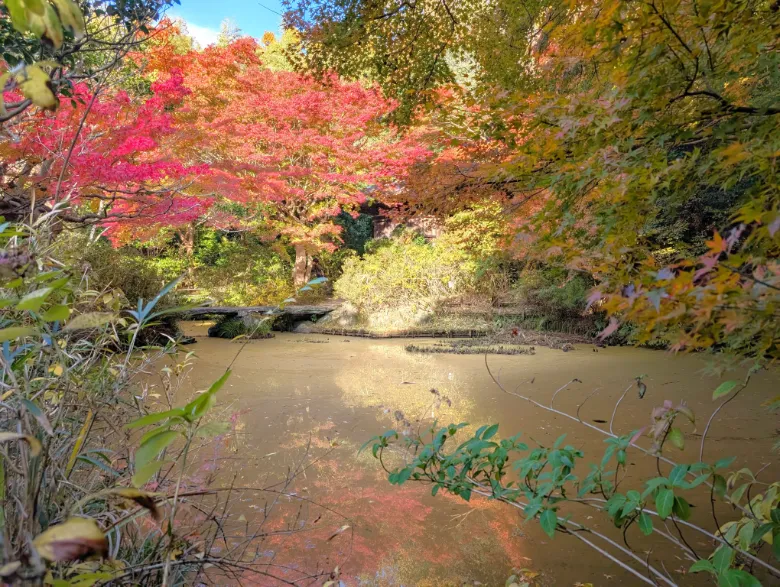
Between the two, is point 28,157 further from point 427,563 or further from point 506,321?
point 506,321

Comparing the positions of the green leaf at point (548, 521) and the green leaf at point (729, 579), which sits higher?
the green leaf at point (548, 521)

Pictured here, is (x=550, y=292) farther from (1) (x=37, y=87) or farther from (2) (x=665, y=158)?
(1) (x=37, y=87)

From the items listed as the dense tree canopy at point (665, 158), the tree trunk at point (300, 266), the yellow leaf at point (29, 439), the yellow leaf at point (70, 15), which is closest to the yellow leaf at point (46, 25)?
the yellow leaf at point (70, 15)

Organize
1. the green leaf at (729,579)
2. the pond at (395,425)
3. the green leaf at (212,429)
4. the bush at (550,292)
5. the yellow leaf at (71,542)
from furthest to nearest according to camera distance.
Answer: the bush at (550,292) → the pond at (395,425) → the green leaf at (729,579) → the green leaf at (212,429) → the yellow leaf at (71,542)

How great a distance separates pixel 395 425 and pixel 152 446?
10.4 feet

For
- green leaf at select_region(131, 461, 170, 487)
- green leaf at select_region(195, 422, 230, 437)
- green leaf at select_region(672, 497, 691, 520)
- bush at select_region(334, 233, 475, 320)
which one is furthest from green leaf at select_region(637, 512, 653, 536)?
bush at select_region(334, 233, 475, 320)

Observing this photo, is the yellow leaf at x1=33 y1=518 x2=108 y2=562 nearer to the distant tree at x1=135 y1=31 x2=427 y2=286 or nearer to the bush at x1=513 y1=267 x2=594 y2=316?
the bush at x1=513 y1=267 x2=594 y2=316

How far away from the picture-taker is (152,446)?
491 millimetres

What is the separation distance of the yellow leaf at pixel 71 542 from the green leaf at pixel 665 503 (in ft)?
3.69

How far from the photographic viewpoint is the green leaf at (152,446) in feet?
1.52

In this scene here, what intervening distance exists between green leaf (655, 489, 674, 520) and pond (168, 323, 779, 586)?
0.74 metres

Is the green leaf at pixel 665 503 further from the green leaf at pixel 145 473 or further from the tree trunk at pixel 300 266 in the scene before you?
the tree trunk at pixel 300 266

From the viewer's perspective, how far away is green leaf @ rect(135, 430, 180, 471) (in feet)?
1.52

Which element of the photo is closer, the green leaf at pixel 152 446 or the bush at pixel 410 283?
the green leaf at pixel 152 446
